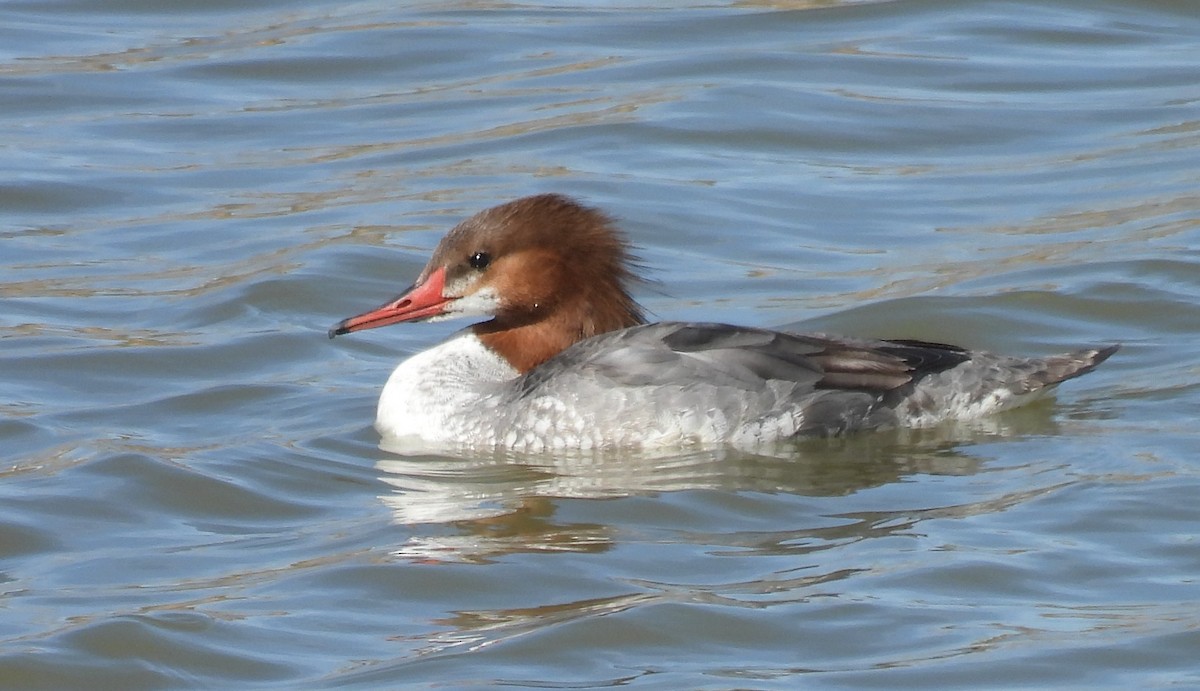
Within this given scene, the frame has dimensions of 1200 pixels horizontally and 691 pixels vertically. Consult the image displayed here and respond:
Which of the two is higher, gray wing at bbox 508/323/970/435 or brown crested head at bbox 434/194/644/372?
brown crested head at bbox 434/194/644/372

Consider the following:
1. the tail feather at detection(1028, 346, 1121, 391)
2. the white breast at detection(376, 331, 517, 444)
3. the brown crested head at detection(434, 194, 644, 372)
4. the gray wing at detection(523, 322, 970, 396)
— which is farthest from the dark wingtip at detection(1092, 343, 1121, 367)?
the white breast at detection(376, 331, 517, 444)

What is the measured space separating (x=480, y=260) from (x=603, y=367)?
2.48ft

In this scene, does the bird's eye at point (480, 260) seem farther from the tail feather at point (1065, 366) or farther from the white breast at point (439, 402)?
the tail feather at point (1065, 366)

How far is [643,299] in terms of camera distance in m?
11.2

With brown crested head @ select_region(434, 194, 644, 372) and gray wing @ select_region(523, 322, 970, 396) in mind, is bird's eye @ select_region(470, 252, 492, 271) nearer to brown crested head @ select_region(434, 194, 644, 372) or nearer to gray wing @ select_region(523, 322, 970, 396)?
brown crested head @ select_region(434, 194, 644, 372)

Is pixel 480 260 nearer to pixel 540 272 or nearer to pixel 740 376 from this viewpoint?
pixel 540 272

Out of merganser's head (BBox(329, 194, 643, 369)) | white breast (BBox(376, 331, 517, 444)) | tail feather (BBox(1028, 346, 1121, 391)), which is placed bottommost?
white breast (BBox(376, 331, 517, 444))

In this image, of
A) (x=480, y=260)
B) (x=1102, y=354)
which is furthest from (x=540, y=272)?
(x=1102, y=354)

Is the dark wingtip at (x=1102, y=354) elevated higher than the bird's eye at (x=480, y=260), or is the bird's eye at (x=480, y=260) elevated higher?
the bird's eye at (x=480, y=260)

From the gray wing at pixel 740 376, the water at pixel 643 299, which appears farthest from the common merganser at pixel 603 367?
the water at pixel 643 299

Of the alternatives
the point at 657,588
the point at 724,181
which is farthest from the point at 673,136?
the point at 657,588

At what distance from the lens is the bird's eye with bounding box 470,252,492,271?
9.19 m

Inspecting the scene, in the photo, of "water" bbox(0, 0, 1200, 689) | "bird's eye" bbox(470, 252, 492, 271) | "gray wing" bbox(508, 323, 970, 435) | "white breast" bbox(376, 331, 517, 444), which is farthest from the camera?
"bird's eye" bbox(470, 252, 492, 271)

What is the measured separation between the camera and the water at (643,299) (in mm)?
6641
